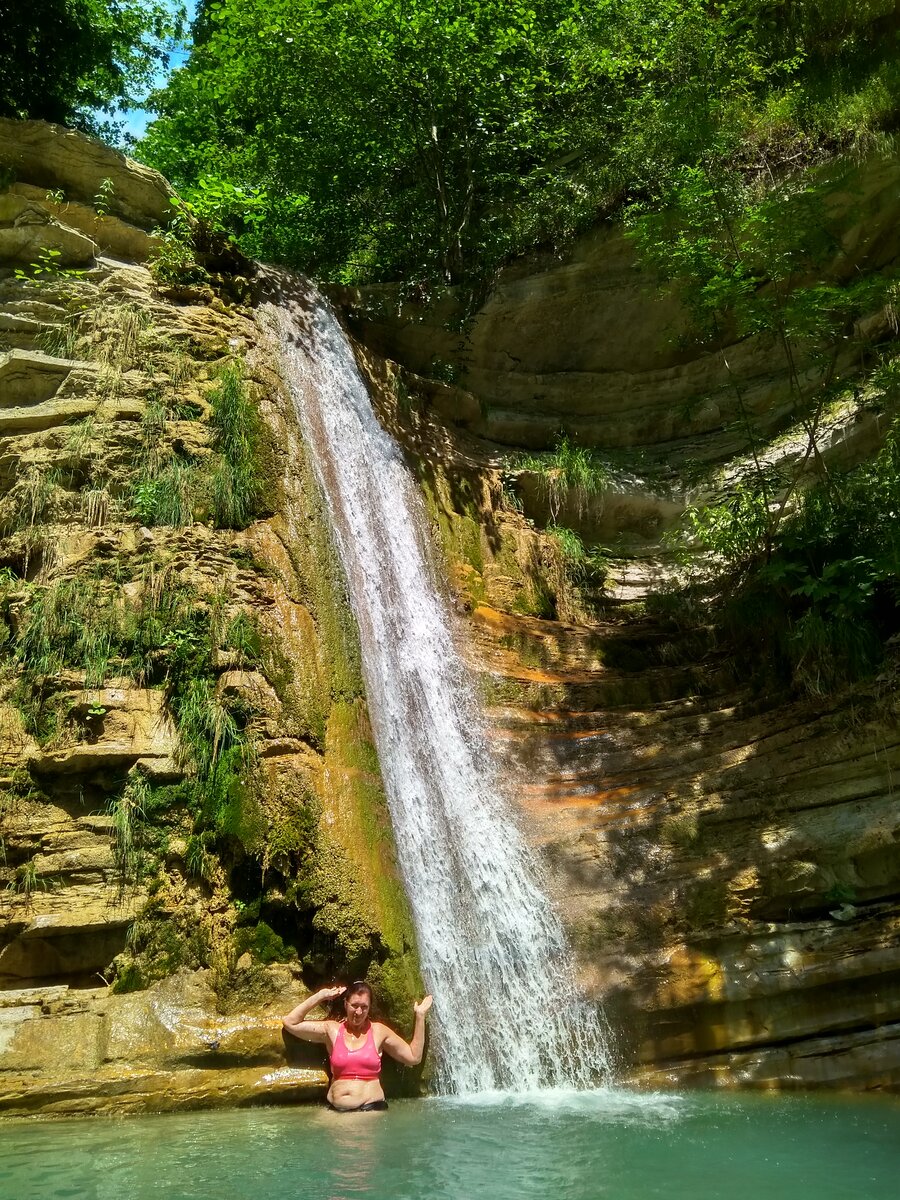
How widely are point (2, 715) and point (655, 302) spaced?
9717 mm

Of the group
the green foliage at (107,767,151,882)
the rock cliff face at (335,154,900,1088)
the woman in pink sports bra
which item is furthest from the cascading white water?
the green foliage at (107,767,151,882)

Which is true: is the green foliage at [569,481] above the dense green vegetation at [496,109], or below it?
below

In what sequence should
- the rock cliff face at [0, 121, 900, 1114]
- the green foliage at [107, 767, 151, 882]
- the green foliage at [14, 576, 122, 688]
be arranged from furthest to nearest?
the green foliage at [14, 576, 122, 688] < the green foliage at [107, 767, 151, 882] < the rock cliff face at [0, 121, 900, 1114]

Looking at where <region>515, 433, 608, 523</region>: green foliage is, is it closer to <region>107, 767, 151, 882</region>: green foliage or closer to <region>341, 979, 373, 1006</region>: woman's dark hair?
<region>107, 767, 151, 882</region>: green foliage

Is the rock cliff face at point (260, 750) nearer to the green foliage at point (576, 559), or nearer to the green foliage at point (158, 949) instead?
the green foliage at point (158, 949)

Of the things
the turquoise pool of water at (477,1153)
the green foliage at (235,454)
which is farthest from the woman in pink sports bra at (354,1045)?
the green foliage at (235,454)

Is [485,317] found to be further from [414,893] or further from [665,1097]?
[665,1097]

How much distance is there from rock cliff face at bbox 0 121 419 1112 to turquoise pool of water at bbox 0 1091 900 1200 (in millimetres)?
497

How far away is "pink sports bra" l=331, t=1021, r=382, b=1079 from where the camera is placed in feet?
18.9

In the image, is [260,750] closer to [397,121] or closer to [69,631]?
[69,631]

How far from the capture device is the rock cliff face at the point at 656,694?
6633 millimetres

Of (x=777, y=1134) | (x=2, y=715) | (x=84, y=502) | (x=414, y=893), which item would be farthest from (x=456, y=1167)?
(x=84, y=502)

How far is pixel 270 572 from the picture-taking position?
7754 mm

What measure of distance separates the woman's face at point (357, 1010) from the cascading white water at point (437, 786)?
727mm
